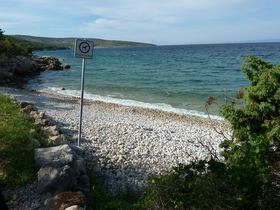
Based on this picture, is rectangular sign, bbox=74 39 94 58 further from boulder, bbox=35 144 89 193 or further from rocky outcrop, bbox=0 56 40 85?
rocky outcrop, bbox=0 56 40 85

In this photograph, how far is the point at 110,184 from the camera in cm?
815

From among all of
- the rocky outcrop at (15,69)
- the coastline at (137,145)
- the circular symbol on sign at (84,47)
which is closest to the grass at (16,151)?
the coastline at (137,145)

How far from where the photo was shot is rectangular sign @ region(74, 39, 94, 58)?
934cm

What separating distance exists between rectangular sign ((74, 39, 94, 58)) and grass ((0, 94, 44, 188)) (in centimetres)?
212

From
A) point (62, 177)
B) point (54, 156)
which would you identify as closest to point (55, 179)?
point (62, 177)

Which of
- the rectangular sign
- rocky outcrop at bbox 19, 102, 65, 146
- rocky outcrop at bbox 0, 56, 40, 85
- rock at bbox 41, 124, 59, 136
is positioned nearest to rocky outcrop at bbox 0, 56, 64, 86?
rocky outcrop at bbox 0, 56, 40, 85

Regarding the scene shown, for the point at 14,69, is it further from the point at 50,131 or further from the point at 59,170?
the point at 59,170

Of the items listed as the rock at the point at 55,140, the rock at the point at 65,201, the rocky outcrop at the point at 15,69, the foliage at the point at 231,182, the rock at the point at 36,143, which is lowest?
the rocky outcrop at the point at 15,69

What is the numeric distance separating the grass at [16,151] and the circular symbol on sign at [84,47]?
223 centimetres

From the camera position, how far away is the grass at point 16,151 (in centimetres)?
743

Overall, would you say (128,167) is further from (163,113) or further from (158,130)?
(163,113)

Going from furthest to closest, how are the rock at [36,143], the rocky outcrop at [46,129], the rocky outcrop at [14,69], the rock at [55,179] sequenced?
the rocky outcrop at [14,69]
the rocky outcrop at [46,129]
the rock at [36,143]
the rock at [55,179]

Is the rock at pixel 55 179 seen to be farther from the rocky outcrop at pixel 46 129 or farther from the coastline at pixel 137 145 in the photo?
the rocky outcrop at pixel 46 129

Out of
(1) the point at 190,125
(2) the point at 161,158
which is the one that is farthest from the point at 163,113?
(2) the point at 161,158
